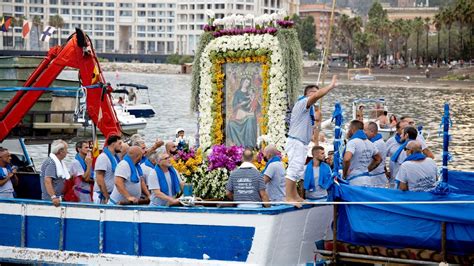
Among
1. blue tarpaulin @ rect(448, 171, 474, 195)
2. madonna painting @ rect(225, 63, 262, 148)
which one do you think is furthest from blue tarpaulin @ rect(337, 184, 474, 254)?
madonna painting @ rect(225, 63, 262, 148)

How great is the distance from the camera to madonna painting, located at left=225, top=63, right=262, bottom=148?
16.1 meters

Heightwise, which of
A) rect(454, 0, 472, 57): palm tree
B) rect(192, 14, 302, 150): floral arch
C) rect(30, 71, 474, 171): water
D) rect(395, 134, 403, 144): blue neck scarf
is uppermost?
rect(454, 0, 472, 57): palm tree

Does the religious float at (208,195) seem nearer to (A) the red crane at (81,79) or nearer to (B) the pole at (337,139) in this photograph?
(A) the red crane at (81,79)

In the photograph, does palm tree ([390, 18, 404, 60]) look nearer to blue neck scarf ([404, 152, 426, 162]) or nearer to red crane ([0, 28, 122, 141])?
red crane ([0, 28, 122, 141])

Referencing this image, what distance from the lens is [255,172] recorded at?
40.3 ft

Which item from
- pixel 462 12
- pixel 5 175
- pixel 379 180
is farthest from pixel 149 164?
pixel 462 12

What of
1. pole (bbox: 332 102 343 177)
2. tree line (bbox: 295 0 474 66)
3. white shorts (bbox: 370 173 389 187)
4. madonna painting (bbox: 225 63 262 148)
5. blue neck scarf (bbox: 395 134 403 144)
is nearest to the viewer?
pole (bbox: 332 102 343 177)

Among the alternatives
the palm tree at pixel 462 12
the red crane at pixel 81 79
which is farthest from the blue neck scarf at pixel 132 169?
the palm tree at pixel 462 12

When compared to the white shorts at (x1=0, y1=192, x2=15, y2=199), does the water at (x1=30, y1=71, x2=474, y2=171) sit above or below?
below

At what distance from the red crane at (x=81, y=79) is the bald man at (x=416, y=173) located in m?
6.50

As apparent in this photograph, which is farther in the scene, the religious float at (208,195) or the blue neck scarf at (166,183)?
the blue neck scarf at (166,183)

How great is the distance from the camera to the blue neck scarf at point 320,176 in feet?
41.8

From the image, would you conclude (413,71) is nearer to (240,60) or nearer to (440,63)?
(440,63)

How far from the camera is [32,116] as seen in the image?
64.8 feet
